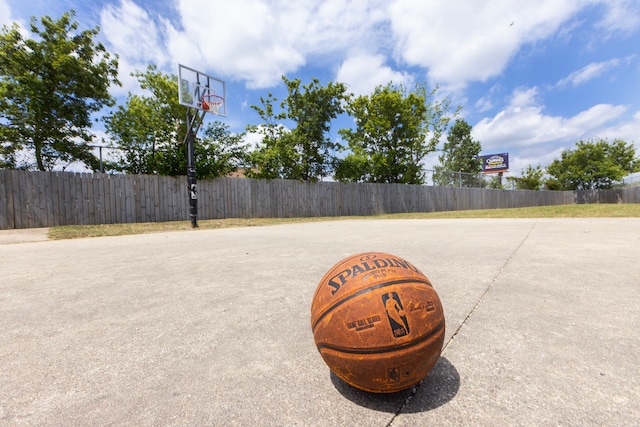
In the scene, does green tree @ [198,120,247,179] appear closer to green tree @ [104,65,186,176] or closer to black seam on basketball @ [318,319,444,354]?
green tree @ [104,65,186,176]

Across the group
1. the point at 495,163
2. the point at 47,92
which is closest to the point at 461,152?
the point at 495,163

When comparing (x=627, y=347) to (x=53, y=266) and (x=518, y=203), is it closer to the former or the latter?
(x=53, y=266)

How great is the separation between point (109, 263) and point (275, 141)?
770 inches

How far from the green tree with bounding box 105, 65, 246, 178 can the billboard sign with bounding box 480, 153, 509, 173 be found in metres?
47.6

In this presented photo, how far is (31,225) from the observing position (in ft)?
41.5

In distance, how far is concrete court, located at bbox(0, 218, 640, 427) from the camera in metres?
1.54

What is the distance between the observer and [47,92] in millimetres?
15320

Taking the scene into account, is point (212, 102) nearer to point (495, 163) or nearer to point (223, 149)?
point (223, 149)

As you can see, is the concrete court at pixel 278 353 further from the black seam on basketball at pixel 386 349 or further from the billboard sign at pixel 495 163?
the billboard sign at pixel 495 163

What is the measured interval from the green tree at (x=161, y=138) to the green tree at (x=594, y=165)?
158 ft

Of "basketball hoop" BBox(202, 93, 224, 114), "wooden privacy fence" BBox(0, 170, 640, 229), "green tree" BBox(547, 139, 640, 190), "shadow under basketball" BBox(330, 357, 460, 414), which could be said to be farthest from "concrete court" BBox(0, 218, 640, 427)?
"green tree" BBox(547, 139, 640, 190)

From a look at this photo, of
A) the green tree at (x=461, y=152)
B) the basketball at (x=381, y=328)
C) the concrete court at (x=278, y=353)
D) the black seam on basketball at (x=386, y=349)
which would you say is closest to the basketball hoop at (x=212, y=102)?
the concrete court at (x=278, y=353)

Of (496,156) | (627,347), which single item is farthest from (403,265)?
(496,156)

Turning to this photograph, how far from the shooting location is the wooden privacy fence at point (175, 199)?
1266cm
